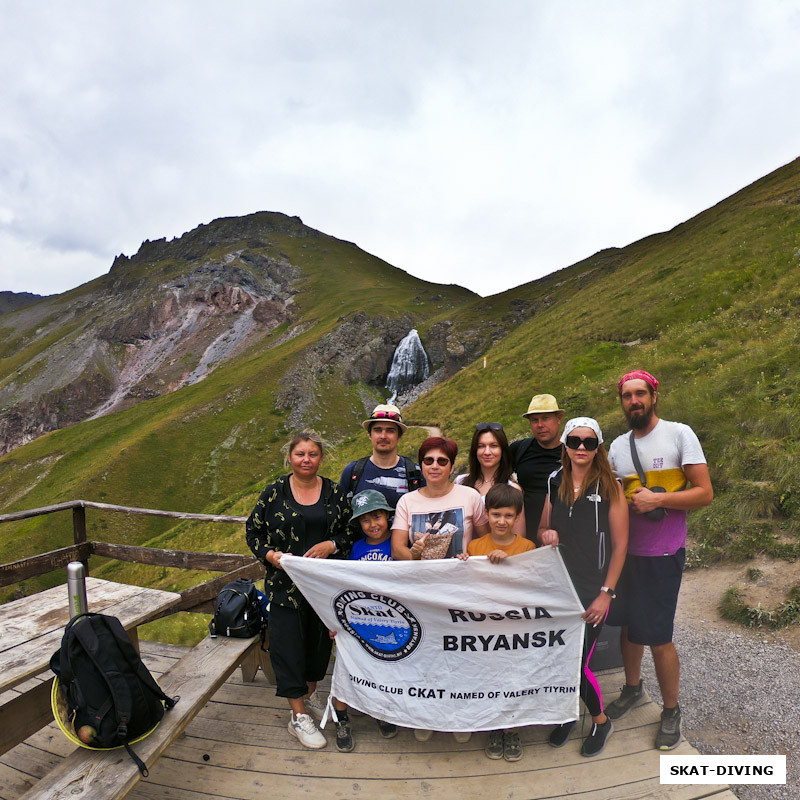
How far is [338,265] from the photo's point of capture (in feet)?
531

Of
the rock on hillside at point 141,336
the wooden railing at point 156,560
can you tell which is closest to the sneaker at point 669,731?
the wooden railing at point 156,560

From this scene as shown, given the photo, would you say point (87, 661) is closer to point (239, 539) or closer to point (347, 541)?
point (347, 541)

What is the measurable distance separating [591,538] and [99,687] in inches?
158

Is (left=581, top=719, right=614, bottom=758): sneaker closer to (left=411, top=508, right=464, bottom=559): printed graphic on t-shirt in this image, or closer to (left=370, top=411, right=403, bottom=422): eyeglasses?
(left=411, top=508, right=464, bottom=559): printed graphic on t-shirt

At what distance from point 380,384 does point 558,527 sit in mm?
75805

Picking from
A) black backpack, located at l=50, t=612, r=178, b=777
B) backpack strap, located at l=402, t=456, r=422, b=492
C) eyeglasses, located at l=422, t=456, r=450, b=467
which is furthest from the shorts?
black backpack, located at l=50, t=612, r=178, b=777

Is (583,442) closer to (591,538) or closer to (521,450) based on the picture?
(591,538)

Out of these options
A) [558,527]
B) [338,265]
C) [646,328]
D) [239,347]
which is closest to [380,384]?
[239,347]

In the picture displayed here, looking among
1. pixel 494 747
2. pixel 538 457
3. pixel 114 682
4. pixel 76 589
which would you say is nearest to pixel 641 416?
pixel 538 457

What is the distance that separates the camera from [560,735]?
159 inches

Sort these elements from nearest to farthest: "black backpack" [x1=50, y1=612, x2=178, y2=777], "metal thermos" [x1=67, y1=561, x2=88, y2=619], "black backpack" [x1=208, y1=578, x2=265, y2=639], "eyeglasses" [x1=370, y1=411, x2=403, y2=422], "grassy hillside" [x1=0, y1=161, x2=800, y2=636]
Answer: "black backpack" [x1=50, y1=612, x2=178, y2=777] → "metal thermos" [x1=67, y1=561, x2=88, y2=619] → "black backpack" [x1=208, y1=578, x2=265, y2=639] → "eyeglasses" [x1=370, y1=411, x2=403, y2=422] → "grassy hillside" [x1=0, y1=161, x2=800, y2=636]

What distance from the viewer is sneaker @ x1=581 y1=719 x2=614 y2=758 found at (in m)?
3.92

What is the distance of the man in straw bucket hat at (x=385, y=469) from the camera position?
509 cm

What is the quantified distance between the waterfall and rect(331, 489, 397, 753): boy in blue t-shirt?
219 feet
